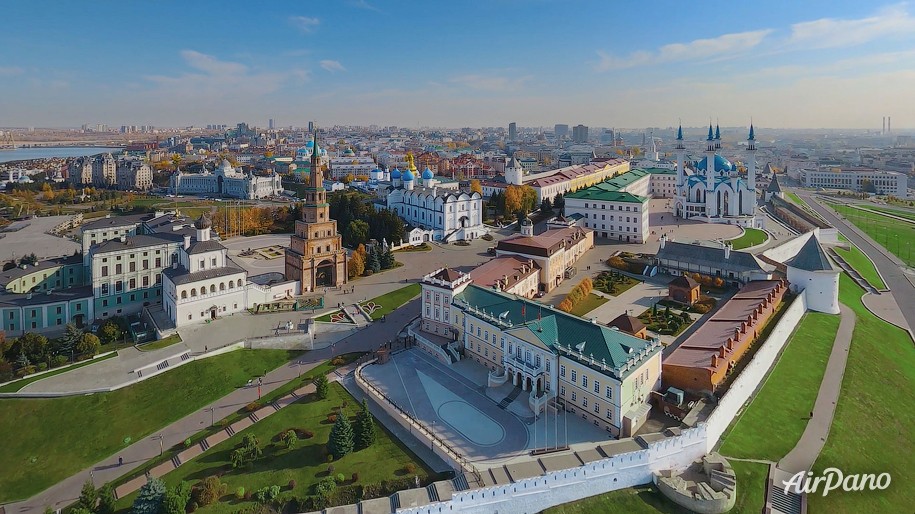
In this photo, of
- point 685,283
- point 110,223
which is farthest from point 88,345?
point 685,283

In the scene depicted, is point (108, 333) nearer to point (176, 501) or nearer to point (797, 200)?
point (176, 501)

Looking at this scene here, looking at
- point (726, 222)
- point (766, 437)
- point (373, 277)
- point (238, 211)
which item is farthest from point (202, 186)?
→ point (766, 437)

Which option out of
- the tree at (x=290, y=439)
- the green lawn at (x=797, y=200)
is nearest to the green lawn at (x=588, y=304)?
the tree at (x=290, y=439)

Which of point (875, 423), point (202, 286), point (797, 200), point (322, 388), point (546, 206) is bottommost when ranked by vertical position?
point (875, 423)

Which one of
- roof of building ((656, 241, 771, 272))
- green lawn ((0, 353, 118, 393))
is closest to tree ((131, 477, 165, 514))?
green lawn ((0, 353, 118, 393))

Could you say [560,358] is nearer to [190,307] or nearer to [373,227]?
[190,307]

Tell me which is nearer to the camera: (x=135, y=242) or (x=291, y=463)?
(x=291, y=463)
